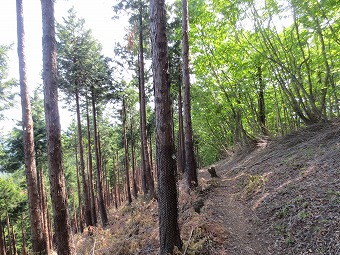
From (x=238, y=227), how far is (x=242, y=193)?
2483 mm

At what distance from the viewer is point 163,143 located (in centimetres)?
464

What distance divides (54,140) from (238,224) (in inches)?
204

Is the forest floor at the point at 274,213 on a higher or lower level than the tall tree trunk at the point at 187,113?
lower

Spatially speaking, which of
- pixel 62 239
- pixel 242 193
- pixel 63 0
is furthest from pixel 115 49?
pixel 62 239

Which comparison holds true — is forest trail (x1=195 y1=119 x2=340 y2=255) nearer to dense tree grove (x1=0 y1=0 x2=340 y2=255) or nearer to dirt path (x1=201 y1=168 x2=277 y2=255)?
dirt path (x1=201 y1=168 x2=277 y2=255)

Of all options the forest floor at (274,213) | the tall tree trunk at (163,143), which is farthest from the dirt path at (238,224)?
the tall tree trunk at (163,143)

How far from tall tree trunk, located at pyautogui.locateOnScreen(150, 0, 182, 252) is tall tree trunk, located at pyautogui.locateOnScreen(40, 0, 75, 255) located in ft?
6.96

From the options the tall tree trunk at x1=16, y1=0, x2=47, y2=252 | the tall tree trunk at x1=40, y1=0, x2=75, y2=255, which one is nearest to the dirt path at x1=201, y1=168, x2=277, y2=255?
the tall tree trunk at x1=40, y1=0, x2=75, y2=255

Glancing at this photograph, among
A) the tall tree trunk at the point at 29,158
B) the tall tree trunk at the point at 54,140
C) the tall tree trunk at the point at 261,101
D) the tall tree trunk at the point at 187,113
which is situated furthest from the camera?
the tall tree trunk at the point at 261,101

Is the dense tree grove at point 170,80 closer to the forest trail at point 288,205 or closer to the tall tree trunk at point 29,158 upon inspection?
the tall tree trunk at point 29,158

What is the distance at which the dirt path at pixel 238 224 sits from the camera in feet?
16.6

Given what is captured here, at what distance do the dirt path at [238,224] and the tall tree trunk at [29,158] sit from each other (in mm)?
5170

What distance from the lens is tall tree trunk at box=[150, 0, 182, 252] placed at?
4.64 meters

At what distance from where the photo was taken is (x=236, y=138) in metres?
19.0
